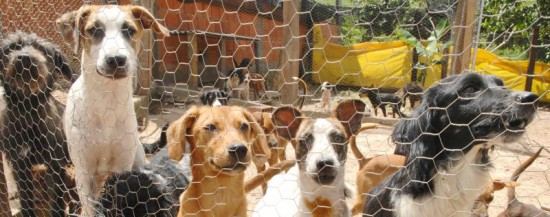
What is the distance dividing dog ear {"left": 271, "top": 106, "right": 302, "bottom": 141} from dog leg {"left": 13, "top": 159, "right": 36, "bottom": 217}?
1.68m

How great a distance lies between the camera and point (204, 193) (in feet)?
7.50

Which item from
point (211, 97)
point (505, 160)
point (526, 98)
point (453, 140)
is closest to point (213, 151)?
point (453, 140)

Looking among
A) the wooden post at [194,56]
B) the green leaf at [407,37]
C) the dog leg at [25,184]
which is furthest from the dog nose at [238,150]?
the green leaf at [407,37]

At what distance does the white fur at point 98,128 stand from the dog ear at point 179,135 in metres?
0.42

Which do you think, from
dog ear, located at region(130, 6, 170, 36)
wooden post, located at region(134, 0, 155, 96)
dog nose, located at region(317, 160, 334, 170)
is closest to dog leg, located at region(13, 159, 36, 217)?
dog ear, located at region(130, 6, 170, 36)

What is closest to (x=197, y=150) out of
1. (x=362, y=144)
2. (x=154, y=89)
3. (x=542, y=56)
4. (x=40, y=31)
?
(x=40, y=31)

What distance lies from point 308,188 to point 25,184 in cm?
185

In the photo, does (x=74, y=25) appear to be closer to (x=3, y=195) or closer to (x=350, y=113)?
(x=3, y=195)

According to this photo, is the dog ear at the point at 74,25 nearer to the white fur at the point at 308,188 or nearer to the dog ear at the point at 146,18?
the dog ear at the point at 146,18

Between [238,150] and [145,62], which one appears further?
[145,62]

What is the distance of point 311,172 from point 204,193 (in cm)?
54

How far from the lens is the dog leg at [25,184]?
295 cm

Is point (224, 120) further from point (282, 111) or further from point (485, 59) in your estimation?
point (485, 59)

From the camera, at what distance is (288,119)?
7.58ft
